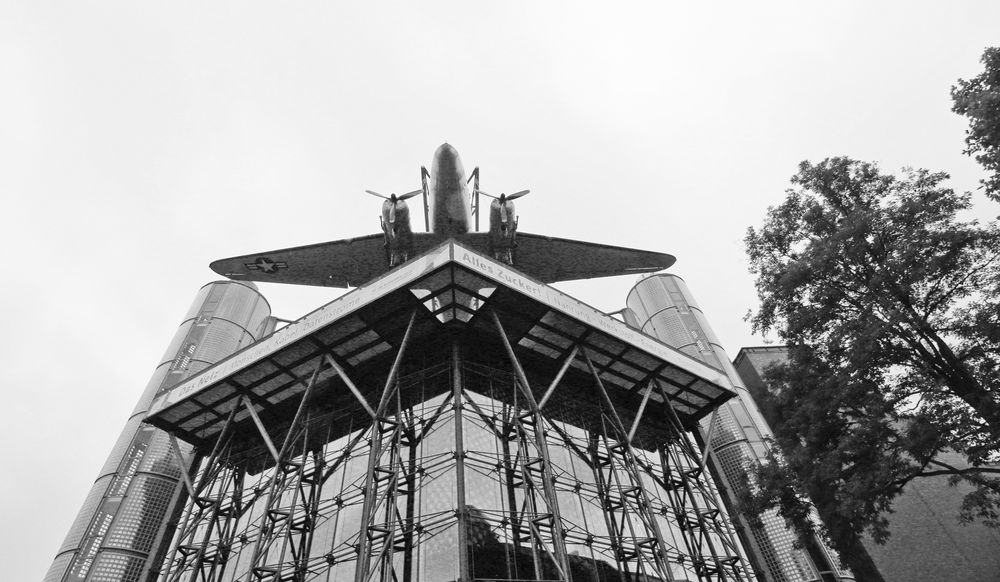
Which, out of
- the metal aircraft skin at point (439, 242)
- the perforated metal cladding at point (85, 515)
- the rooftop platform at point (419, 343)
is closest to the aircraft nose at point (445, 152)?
the metal aircraft skin at point (439, 242)

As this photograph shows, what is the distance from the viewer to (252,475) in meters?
17.2

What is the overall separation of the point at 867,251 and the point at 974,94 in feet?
12.8

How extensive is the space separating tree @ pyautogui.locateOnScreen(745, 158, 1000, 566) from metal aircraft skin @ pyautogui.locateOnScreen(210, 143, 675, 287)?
1114 centimetres

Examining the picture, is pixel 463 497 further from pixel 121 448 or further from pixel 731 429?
pixel 121 448

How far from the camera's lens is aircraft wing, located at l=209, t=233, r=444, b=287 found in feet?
82.4

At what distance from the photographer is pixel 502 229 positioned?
23266 millimetres

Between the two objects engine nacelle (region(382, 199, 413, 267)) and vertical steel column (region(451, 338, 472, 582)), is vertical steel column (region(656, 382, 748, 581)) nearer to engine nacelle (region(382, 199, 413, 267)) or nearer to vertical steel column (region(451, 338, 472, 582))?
vertical steel column (region(451, 338, 472, 582))

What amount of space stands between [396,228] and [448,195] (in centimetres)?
290

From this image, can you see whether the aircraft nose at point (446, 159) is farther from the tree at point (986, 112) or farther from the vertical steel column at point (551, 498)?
the tree at point (986, 112)

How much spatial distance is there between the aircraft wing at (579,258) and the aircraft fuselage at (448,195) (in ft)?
10.2

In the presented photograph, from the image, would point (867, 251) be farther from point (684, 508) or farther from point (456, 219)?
point (456, 219)

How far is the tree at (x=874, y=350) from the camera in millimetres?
11648

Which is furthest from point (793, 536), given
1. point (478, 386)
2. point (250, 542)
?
point (250, 542)

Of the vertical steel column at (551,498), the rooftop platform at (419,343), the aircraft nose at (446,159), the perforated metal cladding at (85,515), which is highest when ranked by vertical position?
the aircraft nose at (446,159)
